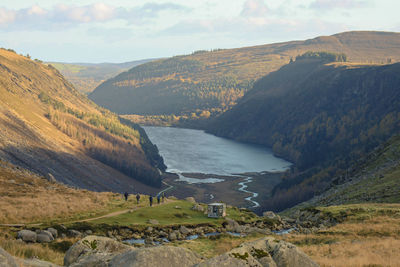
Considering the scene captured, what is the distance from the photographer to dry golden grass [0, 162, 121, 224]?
53688mm

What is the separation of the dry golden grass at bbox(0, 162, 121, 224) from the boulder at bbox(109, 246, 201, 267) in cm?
3626

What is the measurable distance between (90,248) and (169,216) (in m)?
41.7

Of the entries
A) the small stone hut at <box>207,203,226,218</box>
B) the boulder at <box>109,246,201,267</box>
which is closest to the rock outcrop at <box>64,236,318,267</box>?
the boulder at <box>109,246,201,267</box>

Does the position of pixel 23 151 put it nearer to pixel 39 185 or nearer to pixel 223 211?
pixel 39 185

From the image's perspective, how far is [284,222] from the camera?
76.3 metres

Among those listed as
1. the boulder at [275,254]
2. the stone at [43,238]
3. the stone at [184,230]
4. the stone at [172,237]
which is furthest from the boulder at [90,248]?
the stone at [184,230]

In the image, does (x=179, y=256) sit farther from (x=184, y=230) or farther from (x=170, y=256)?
(x=184, y=230)

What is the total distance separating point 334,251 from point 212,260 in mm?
21989

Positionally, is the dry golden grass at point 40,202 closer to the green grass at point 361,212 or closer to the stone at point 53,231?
the stone at point 53,231

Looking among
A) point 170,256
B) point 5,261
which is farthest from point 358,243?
point 5,261

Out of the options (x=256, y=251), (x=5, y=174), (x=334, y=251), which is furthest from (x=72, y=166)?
(x=256, y=251)

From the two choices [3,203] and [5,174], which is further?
[5,174]

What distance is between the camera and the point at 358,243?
140 ft

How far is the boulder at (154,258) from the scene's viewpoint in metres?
18.6
